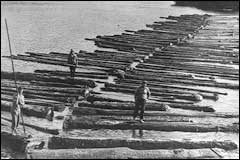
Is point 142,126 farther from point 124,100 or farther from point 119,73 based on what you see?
point 119,73

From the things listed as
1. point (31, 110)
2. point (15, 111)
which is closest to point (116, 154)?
point (15, 111)

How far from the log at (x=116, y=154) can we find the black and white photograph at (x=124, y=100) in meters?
0.03

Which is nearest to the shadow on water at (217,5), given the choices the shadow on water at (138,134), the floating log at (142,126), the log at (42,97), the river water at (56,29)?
the river water at (56,29)

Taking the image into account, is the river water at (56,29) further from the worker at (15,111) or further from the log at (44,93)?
the worker at (15,111)

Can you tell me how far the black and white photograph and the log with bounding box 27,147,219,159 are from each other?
0.03 meters

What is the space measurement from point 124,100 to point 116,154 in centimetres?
740

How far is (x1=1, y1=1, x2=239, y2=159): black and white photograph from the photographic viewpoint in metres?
14.1

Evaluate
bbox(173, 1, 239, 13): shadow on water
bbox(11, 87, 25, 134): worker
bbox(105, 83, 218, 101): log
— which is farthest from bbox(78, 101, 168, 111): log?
bbox(173, 1, 239, 13): shadow on water

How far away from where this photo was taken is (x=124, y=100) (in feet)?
67.5

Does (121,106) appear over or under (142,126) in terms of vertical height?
over

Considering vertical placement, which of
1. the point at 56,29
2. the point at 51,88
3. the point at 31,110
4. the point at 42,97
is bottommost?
the point at 31,110

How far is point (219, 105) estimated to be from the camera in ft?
69.2

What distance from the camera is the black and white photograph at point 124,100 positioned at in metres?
14.1

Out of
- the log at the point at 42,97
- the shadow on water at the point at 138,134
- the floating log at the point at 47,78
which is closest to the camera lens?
the shadow on water at the point at 138,134
